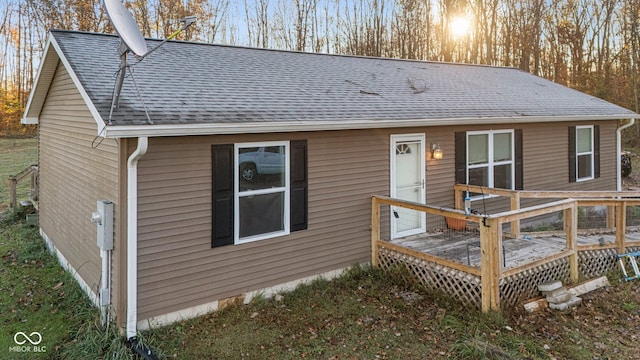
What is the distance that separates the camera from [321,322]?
5.50 meters

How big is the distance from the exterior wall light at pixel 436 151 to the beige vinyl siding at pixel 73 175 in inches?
200

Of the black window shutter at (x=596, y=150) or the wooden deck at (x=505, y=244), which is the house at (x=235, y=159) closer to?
the wooden deck at (x=505, y=244)

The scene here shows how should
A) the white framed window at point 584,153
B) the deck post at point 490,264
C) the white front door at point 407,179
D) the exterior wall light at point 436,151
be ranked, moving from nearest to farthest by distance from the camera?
the deck post at point 490,264 → the white front door at point 407,179 → the exterior wall light at point 436,151 → the white framed window at point 584,153

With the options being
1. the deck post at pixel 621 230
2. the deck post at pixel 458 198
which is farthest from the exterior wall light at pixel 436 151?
the deck post at pixel 621 230

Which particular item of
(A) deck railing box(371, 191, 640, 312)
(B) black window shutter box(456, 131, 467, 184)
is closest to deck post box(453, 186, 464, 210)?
(A) deck railing box(371, 191, 640, 312)

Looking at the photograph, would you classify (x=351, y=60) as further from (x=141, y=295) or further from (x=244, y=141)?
(x=141, y=295)

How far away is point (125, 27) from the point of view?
15.4 feet

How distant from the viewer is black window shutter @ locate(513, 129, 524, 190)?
30.0ft

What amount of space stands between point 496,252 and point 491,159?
3.81 m

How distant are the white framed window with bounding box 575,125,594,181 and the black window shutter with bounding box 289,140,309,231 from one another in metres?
7.40

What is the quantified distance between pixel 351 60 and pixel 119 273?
296 inches

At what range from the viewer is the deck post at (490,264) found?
545 centimetres

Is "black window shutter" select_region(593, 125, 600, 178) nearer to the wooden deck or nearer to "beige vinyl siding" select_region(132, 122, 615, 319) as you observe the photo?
the wooden deck

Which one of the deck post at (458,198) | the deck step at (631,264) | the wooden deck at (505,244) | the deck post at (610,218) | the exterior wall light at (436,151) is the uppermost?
the exterior wall light at (436,151)
